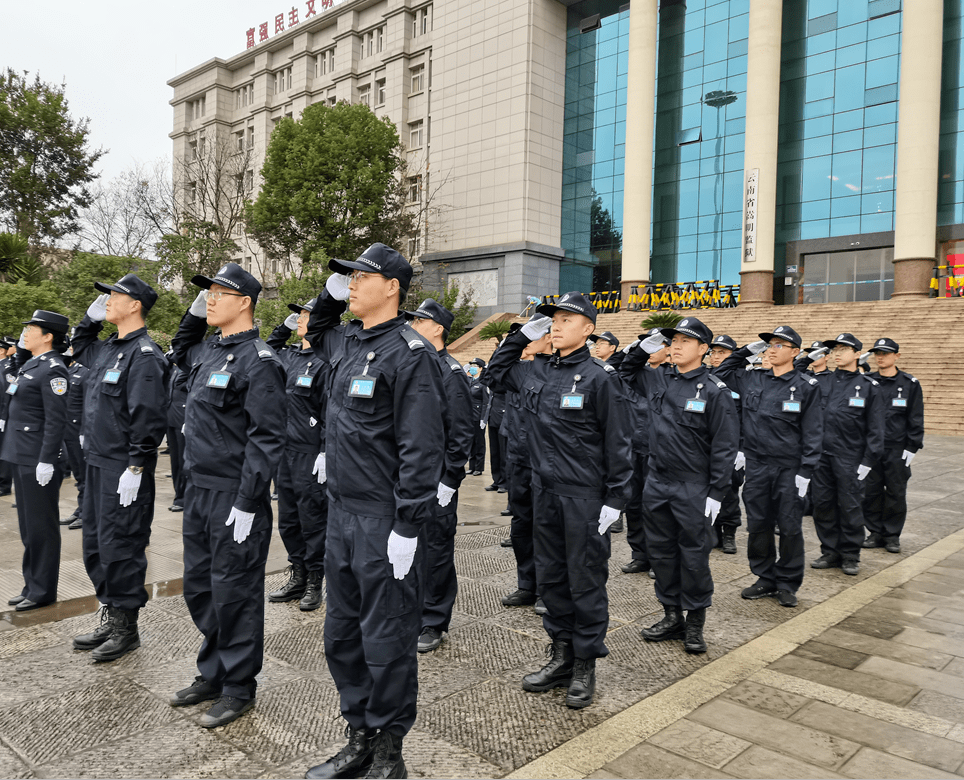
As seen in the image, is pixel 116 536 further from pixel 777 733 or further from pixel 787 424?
pixel 787 424

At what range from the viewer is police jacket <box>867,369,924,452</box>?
851cm

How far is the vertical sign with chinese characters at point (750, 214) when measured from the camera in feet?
94.6

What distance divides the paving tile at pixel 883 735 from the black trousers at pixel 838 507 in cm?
351

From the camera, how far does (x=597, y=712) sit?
13.3 ft

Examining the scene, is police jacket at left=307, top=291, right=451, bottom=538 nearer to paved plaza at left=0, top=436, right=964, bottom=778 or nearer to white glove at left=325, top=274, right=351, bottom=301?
white glove at left=325, top=274, right=351, bottom=301

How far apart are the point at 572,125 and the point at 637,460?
3380 centimetres

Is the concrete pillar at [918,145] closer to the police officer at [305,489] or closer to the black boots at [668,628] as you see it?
the black boots at [668,628]

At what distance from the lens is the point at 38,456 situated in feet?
18.7

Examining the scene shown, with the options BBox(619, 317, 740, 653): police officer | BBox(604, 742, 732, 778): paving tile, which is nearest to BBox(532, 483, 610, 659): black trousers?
BBox(604, 742, 732, 778): paving tile

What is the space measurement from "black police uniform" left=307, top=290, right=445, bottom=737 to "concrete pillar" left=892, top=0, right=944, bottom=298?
27.6 m

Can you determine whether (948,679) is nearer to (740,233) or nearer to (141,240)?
(740,233)

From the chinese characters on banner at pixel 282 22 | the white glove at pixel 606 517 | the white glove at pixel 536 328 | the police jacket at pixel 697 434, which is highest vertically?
the chinese characters on banner at pixel 282 22

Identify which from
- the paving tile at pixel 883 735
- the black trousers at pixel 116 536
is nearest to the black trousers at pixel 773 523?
the paving tile at pixel 883 735

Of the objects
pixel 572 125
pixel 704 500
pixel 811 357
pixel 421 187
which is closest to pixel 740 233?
pixel 572 125
